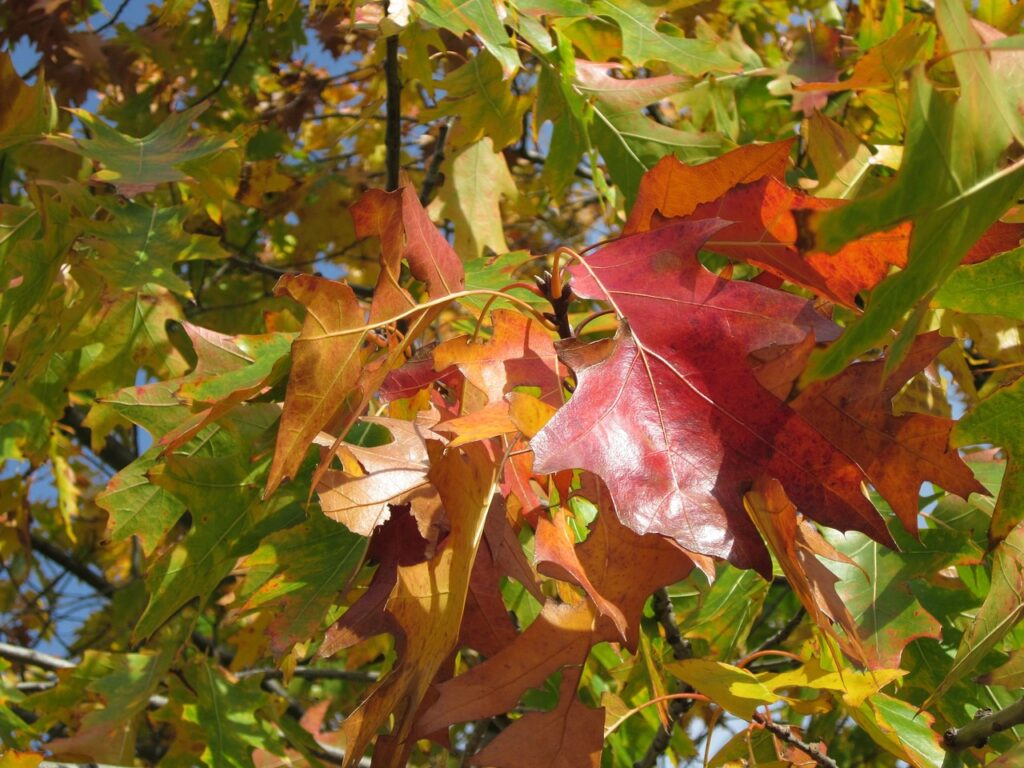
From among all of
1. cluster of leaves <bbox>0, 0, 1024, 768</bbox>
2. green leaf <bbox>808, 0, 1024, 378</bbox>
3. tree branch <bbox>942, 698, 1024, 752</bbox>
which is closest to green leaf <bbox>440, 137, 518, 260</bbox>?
cluster of leaves <bbox>0, 0, 1024, 768</bbox>

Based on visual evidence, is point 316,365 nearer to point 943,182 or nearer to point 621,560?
point 621,560

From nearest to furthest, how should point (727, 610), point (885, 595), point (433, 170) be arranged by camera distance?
1. point (885, 595)
2. point (727, 610)
3. point (433, 170)

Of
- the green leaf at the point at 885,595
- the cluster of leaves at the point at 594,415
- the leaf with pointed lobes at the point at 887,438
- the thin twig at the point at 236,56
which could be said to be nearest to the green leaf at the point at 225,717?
the cluster of leaves at the point at 594,415

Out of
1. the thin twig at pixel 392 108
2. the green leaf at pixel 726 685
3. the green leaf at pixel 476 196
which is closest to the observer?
the green leaf at pixel 726 685

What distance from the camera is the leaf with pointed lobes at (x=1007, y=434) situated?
958mm

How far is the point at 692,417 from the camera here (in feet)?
2.98

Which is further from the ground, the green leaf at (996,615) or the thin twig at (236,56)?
the thin twig at (236,56)

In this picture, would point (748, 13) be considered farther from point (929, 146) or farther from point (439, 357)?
point (929, 146)

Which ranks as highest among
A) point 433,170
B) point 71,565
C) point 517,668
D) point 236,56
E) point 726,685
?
point 236,56

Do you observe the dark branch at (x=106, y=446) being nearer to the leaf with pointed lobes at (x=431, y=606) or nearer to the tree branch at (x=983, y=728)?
the leaf with pointed lobes at (x=431, y=606)

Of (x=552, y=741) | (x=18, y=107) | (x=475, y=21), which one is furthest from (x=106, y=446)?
(x=552, y=741)

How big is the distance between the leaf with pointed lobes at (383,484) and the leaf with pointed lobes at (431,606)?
0.07 metres

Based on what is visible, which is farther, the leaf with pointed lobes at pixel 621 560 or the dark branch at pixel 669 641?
the dark branch at pixel 669 641

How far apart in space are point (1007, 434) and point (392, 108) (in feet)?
4.67
